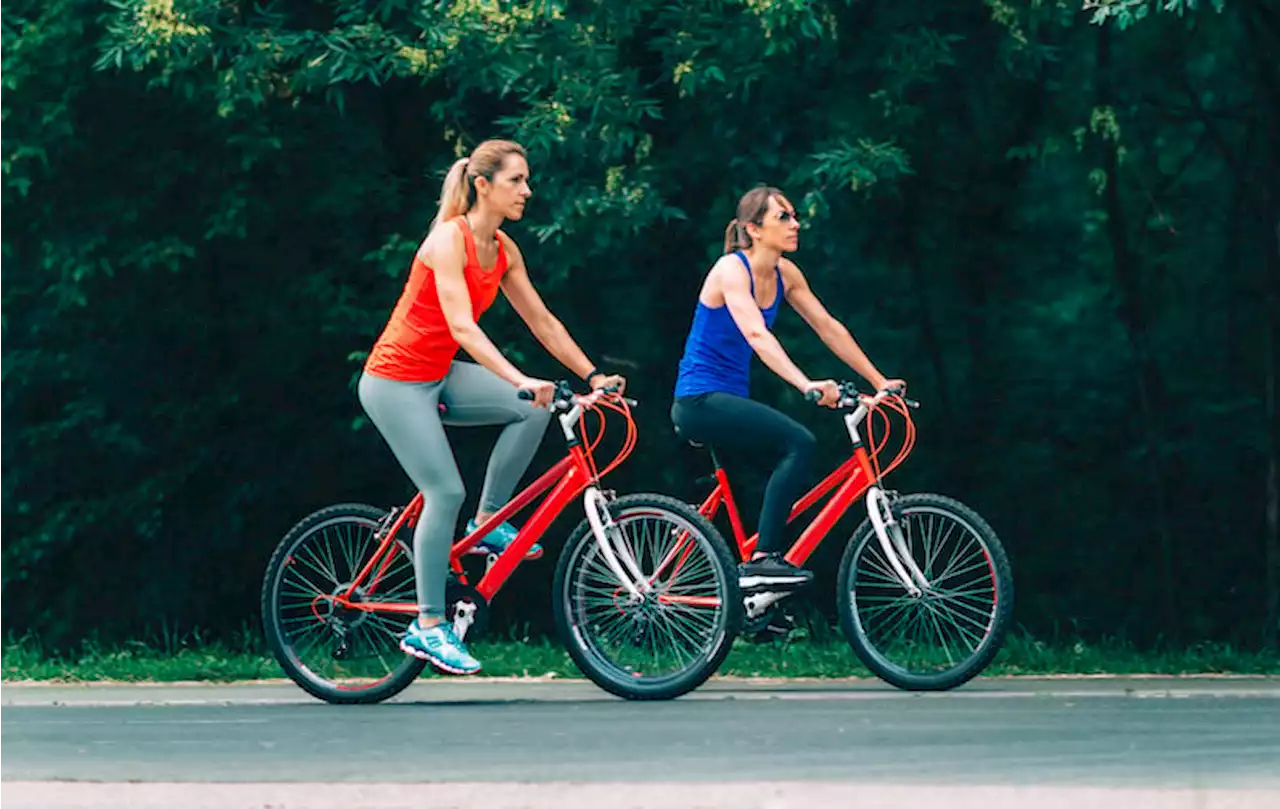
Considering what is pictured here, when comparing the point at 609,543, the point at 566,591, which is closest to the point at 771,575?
the point at 609,543

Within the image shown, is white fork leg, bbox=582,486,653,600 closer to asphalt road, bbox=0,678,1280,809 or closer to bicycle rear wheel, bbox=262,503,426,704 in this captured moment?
asphalt road, bbox=0,678,1280,809

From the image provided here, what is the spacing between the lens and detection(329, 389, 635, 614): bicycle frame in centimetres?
970

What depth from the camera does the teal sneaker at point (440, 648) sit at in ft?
31.0

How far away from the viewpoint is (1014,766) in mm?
7848

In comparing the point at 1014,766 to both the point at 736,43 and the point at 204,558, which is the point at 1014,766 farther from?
the point at 204,558

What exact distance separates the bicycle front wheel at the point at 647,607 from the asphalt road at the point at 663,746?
0.14 meters

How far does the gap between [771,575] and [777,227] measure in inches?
50.8

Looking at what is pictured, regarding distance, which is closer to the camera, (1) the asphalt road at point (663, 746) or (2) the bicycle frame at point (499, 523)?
(1) the asphalt road at point (663, 746)

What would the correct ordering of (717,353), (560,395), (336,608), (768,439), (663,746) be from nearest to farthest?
1. (663,746)
2. (560,395)
3. (336,608)
4. (768,439)
5. (717,353)

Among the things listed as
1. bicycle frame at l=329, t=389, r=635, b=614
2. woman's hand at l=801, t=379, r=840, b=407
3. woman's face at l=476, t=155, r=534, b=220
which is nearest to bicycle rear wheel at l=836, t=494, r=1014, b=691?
woman's hand at l=801, t=379, r=840, b=407

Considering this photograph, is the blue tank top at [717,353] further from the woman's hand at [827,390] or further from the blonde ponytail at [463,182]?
the blonde ponytail at [463,182]

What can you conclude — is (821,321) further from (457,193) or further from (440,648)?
(440,648)

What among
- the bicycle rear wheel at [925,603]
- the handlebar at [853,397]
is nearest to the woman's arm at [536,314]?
the handlebar at [853,397]

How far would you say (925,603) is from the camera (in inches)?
382
